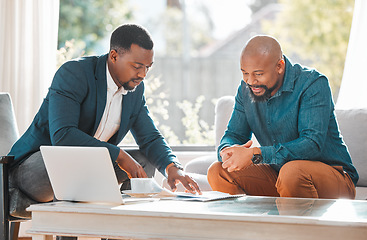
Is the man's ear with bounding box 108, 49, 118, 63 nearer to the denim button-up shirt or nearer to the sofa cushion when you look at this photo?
the denim button-up shirt

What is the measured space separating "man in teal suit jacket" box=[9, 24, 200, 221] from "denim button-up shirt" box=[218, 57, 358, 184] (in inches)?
15.2

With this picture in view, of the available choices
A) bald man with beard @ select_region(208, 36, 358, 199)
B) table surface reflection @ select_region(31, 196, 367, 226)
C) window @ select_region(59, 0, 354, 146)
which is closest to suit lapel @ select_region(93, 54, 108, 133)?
bald man with beard @ select_region(208, 36, 358, 199)

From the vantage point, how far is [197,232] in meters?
1.40

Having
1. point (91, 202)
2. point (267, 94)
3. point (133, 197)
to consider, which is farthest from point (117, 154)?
point (267, 94)

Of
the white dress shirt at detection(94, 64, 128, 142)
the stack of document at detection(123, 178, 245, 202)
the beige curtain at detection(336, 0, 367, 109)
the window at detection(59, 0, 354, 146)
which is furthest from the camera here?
the window at detection(59, 0, 354, 146)

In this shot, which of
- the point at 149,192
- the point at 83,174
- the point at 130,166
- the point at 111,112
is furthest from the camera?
the point at 111,112

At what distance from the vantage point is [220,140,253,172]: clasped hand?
82.4 inches

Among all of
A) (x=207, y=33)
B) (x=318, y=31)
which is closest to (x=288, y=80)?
(x=318, y=31)

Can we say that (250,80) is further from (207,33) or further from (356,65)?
(207,33)

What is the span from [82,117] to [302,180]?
0.98 m

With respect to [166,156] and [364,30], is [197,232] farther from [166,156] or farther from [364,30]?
[364,30]

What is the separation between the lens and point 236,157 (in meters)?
2.09

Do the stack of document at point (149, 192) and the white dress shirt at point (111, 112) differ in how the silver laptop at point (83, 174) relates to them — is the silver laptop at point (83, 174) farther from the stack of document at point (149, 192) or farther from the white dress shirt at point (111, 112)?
the white dress shirt at point (111, 112)

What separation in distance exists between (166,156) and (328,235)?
114 cm
